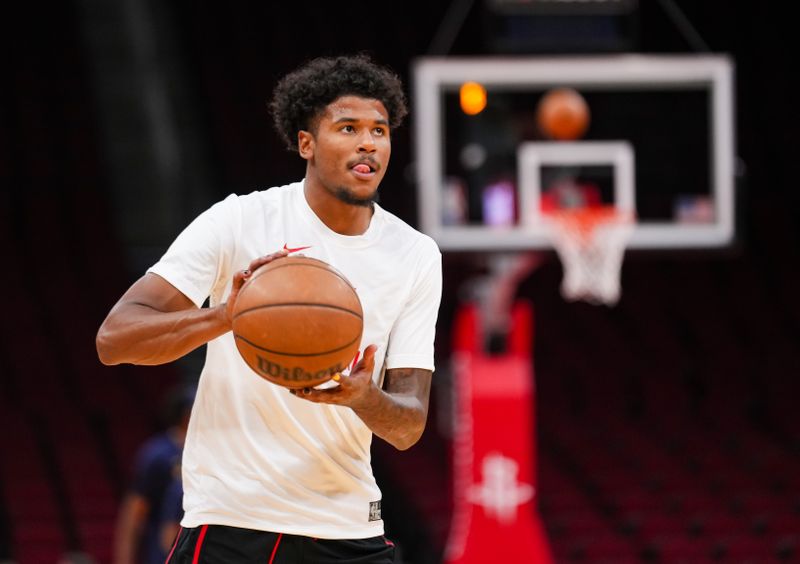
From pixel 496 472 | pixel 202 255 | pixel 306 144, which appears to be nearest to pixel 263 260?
pixel 202 255

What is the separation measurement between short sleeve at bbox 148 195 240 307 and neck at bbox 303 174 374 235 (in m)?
0.17

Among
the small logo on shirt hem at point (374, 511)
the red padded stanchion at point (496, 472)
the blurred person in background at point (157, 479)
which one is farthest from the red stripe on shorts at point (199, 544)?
the red padded stanchion at point (496, 472)

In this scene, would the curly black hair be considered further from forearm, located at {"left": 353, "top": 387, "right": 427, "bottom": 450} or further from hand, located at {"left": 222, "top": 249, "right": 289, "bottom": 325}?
forearm, located at {"left": 353, "top": 387, "right": 427, "bottom": 450}

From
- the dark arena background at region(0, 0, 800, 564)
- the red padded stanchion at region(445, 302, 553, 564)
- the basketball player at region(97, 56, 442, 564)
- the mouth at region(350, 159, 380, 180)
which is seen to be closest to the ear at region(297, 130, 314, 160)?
the basketball player at region(97, 56, 442, 564)

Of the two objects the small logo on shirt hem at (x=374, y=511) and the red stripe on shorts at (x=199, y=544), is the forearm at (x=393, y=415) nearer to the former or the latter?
the small logo on shirt hem at (x=374, y=511)

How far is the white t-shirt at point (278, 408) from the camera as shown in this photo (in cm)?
264

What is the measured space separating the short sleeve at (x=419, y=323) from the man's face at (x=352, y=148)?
0.21 m

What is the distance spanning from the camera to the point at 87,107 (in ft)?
45.7

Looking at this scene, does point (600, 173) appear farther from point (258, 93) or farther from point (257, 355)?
point (258, 93)

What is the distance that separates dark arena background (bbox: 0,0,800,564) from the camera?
9289 mm

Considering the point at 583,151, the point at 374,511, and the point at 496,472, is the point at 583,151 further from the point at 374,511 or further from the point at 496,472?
the point at 374,511

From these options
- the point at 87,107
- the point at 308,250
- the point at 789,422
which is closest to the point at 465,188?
the point at 789,422

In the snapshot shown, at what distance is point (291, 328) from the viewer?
2396mm

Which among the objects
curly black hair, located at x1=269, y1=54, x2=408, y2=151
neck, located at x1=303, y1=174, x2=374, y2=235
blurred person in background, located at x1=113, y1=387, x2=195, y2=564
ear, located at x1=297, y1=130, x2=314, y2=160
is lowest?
blurred person in background, located at x1=113, y1=387, x2=195, y2=564
